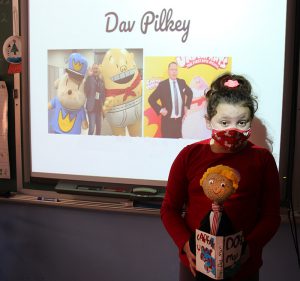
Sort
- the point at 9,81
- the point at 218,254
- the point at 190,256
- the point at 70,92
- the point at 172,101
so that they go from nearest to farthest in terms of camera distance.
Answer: the point at 218,254 → the point at 190,256 → the point at 172,101 → the point at 70,92 → the point at 9,81

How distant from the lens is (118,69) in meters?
1.46

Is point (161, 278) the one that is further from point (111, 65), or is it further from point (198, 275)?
point (111, 65)

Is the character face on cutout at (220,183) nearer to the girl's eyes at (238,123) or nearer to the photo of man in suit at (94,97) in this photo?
the girl's eyes at (238,123)

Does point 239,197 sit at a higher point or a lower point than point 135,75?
lower

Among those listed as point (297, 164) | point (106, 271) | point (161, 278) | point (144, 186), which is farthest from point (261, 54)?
point (106, 271)

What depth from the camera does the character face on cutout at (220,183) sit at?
32.8 inches

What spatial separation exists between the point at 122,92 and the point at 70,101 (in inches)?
9.7

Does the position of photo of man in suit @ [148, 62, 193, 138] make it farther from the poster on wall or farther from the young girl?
the young girl

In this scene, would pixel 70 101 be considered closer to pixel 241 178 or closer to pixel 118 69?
pixel 118 69

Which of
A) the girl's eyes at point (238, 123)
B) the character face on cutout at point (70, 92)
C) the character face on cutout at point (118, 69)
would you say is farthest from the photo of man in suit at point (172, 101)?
the girl's eyes at point (238, 123)

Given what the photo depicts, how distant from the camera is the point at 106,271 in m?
1.60

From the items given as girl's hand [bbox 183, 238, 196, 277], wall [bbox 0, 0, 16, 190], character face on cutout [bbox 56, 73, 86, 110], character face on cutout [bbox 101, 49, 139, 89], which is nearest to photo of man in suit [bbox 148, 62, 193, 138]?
character face on cutout [bbox 101, 49, 139, 89]

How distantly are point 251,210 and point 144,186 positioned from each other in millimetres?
566

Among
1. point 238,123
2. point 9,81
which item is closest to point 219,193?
point 238,123
